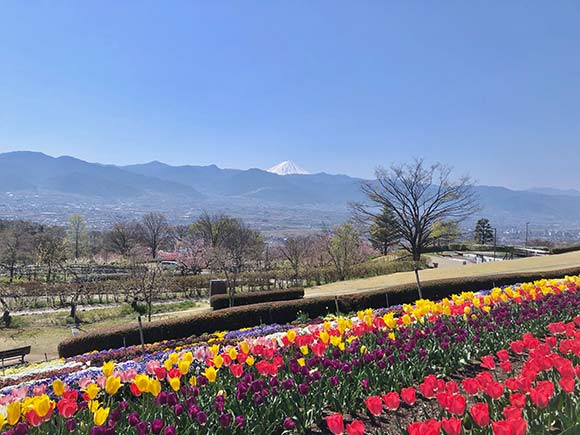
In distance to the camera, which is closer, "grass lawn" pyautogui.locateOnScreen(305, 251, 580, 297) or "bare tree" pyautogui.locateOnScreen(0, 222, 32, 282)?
"grass lawn" pyautogui.locateOnScreen(305, 251, 580, 297)

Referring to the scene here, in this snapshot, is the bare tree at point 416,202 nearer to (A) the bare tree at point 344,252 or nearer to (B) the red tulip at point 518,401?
(A) the bare tree at point 344,252

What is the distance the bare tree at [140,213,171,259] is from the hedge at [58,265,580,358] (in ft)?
192

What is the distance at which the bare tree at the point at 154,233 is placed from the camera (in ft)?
238

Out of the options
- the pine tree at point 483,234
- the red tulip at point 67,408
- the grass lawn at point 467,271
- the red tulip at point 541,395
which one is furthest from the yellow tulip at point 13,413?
the pine tree at point 483,234

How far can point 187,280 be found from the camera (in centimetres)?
3294

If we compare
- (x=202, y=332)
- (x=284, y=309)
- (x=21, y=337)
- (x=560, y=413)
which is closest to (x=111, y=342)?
(x=202, y=332)

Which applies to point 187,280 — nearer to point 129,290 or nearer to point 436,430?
point 129,290

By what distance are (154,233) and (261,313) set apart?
6185 cm

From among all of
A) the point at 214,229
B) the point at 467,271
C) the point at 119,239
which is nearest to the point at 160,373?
the point at 467,271

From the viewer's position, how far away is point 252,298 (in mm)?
20266

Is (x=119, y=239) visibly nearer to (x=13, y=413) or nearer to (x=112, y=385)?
(x=112, y=385)

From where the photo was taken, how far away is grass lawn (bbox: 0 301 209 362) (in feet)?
61.3

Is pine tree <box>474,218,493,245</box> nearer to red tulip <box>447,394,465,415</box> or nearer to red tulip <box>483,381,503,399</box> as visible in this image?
red tulip <box>483,381,503,399</box>

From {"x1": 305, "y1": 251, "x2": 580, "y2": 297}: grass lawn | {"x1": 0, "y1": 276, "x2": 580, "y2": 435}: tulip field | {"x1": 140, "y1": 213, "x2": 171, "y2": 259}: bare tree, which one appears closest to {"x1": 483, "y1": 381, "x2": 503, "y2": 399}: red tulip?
{"x1": 0, "y1": 276, "x2": 580, "y2": 435}: tulip field
